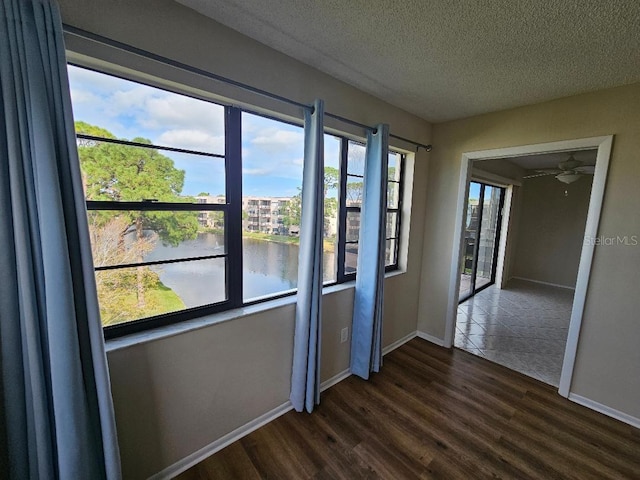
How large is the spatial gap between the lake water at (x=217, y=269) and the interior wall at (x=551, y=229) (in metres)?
5.58

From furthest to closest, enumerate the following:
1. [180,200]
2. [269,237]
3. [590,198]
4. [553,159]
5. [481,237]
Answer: [481,237], [553,159], [590,198], [269,237], [180,200]

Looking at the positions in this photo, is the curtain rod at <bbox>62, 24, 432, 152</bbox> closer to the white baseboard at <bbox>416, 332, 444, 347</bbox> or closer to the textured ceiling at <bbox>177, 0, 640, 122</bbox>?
the textured ceiling at <bbox>177, 0, 640, 122</bbox>

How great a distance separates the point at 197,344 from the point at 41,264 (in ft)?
A: 2.57

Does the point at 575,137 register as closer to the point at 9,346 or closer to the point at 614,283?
the point at 614,283

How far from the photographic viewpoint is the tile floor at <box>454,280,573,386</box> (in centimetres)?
271

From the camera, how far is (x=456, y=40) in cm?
147

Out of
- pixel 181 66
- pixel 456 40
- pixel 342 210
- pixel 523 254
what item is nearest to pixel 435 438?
pixel 342 210

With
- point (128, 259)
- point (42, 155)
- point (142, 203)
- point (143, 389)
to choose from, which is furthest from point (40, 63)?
point (143, 389)

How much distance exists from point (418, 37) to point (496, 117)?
1501 mm

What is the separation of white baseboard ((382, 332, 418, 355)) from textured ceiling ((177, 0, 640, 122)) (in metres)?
2.45

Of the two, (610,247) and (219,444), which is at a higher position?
(610,247)

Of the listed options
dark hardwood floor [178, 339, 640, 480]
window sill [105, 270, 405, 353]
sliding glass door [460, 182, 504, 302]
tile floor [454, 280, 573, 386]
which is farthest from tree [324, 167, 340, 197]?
sliding glass door [460, 182, 504, 302]

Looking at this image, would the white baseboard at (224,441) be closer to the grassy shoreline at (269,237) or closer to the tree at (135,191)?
the tree at (135,191)

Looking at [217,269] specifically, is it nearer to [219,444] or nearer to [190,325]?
[190,325]
